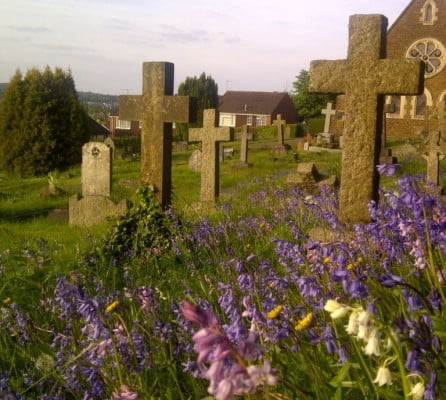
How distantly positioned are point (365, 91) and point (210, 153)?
5182 mm

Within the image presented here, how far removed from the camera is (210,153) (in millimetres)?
10680

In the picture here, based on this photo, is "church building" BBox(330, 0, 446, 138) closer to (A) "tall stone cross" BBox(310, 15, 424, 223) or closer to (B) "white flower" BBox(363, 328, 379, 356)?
(A) "tall stone cross" BBox(310, 15, 424, 223)

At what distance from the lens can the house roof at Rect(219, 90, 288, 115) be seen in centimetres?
6912

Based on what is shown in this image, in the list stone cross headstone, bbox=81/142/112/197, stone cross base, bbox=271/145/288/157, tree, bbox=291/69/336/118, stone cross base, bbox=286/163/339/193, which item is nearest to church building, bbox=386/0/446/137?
stone cross base, bbox=271/145/288/157

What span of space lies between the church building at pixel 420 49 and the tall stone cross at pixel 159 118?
2969 centimetres

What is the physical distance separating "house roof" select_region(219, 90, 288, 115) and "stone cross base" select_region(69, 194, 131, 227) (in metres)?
58.0

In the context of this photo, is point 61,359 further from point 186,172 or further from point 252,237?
point 186,172

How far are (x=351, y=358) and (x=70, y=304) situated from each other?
162 cm

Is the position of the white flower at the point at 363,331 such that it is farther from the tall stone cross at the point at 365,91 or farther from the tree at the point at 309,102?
the tree at the point at 309,102

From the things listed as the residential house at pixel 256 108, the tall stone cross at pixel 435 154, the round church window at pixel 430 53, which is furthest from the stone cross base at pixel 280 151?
the residential house at pixel 256 108

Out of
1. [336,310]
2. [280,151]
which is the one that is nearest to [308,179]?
[336,310]

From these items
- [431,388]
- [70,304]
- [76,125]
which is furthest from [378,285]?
[76,125]

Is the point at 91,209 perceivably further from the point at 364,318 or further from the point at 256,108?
the point at 256,108

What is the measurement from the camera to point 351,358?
7.39 feet
